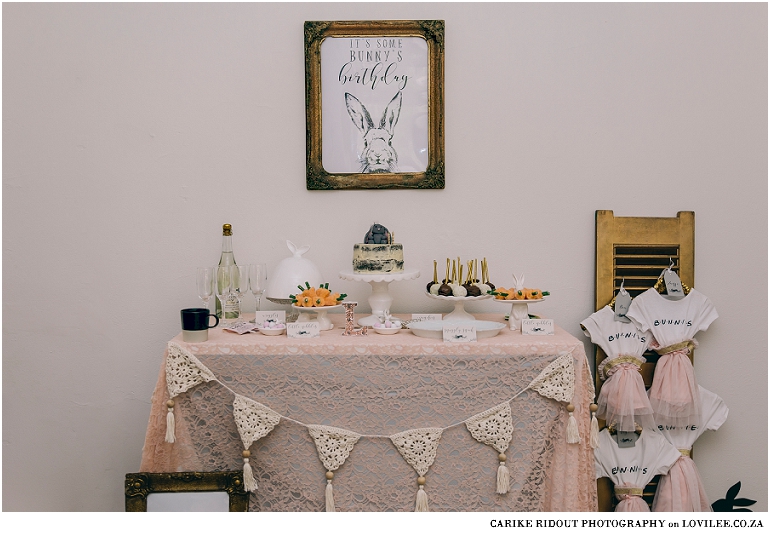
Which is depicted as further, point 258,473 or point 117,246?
point 117,246

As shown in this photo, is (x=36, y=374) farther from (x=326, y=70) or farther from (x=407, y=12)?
(x=407, y=12)

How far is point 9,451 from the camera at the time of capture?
2.21m

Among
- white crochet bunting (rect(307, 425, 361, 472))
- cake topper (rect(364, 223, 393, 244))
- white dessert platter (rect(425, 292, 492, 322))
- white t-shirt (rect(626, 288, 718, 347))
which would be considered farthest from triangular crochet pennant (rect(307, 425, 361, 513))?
white t-shirt (rect(626, 288, 718, 347))

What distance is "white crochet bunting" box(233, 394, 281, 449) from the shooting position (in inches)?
65.4

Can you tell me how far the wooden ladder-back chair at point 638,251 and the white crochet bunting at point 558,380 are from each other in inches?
22.5

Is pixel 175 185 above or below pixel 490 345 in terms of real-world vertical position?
above

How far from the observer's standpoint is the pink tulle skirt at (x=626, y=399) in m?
1.98

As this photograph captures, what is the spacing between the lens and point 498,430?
1658 mm

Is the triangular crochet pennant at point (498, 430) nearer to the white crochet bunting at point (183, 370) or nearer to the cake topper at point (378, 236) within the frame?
the cake topper at point (378, 236)

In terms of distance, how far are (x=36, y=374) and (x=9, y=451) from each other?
33cm

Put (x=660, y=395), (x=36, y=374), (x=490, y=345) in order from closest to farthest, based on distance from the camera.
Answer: (x=490, y=345)
(x=660, y=395)
(x=36, y=374)

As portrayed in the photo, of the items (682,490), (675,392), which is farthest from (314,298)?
(682,490)

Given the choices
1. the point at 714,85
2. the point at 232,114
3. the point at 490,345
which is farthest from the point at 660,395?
the point at 232,114

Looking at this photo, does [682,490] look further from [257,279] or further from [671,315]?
[257,279]
